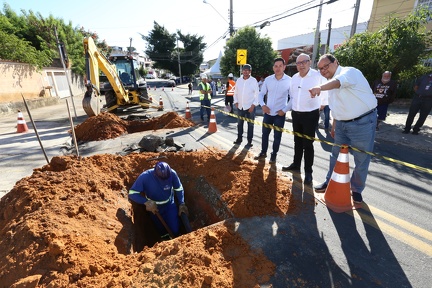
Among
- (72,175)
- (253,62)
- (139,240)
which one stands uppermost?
(253,62)

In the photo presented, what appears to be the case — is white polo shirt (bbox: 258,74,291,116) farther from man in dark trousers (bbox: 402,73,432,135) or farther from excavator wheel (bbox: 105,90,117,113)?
excavator wheel (bbox: 105,90,117,113)

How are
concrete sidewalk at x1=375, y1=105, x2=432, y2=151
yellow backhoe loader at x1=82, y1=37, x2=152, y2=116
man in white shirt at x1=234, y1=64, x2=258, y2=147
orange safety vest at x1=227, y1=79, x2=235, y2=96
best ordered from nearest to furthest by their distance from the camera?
man in white shirt at x1=234, y1=64, x2=258, y2=147 → concrete sidewalk at x1=375, y1=105, x2=432, y2=151 → yellow backhoe loader at x1=82, y1=37, x2=152, y2=116 → orange safety vest at x1=227, y1=79, x2=235, y2=96

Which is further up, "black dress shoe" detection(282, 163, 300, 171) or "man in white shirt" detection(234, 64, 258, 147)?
"man in white shirt" detection(234, 64, 258, 147)

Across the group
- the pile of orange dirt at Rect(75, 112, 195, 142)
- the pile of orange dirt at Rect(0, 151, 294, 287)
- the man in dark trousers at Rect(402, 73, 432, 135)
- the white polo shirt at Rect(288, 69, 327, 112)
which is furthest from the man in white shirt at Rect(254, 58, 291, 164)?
the man in dark trousers at Rect(402, 73, 432, 135)

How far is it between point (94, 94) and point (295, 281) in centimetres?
733

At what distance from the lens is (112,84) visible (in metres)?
9.17

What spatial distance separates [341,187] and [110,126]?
6788mm

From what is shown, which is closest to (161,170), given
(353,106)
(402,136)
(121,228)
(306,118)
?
(121,228)

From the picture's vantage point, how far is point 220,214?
10.7 ft

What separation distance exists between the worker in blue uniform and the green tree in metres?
15.3

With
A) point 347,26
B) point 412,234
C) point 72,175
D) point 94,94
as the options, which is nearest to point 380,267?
point 412,234

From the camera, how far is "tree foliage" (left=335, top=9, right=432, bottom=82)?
7500 millimetres

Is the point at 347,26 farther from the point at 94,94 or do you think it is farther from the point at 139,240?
the point at 139,240

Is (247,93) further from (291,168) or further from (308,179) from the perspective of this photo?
(308,179)
